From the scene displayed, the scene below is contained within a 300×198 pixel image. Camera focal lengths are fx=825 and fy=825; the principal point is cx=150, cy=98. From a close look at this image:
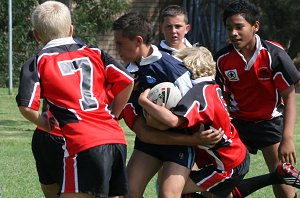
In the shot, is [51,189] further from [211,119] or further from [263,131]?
[263,131]

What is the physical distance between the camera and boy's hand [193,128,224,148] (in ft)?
18.3

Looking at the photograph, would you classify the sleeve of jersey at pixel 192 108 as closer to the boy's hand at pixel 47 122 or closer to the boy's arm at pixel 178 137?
the boy's arm at pixel 178 137

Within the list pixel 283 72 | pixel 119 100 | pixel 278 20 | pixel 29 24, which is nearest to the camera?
pixel 119 100

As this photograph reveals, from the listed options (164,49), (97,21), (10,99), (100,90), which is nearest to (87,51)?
(100,90)

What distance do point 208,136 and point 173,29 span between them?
195 cm

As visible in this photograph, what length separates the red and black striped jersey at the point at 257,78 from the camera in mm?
6418

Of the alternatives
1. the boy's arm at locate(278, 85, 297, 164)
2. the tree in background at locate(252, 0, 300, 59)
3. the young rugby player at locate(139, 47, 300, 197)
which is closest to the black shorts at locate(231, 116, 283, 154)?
the boy's arm at locate(278, 85, 297, 164)

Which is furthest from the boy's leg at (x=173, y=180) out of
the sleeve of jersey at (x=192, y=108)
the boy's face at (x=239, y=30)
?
the boy's face at (x=239, y=30)

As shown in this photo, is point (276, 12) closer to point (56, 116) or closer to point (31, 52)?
point (31, 52)

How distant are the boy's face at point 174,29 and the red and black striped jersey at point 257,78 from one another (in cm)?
56

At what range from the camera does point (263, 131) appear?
6734mm

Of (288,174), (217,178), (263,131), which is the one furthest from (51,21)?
(288,174)

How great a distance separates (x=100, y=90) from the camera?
5043 millimetres

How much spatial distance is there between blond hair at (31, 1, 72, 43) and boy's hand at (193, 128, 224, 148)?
1.21 meters
